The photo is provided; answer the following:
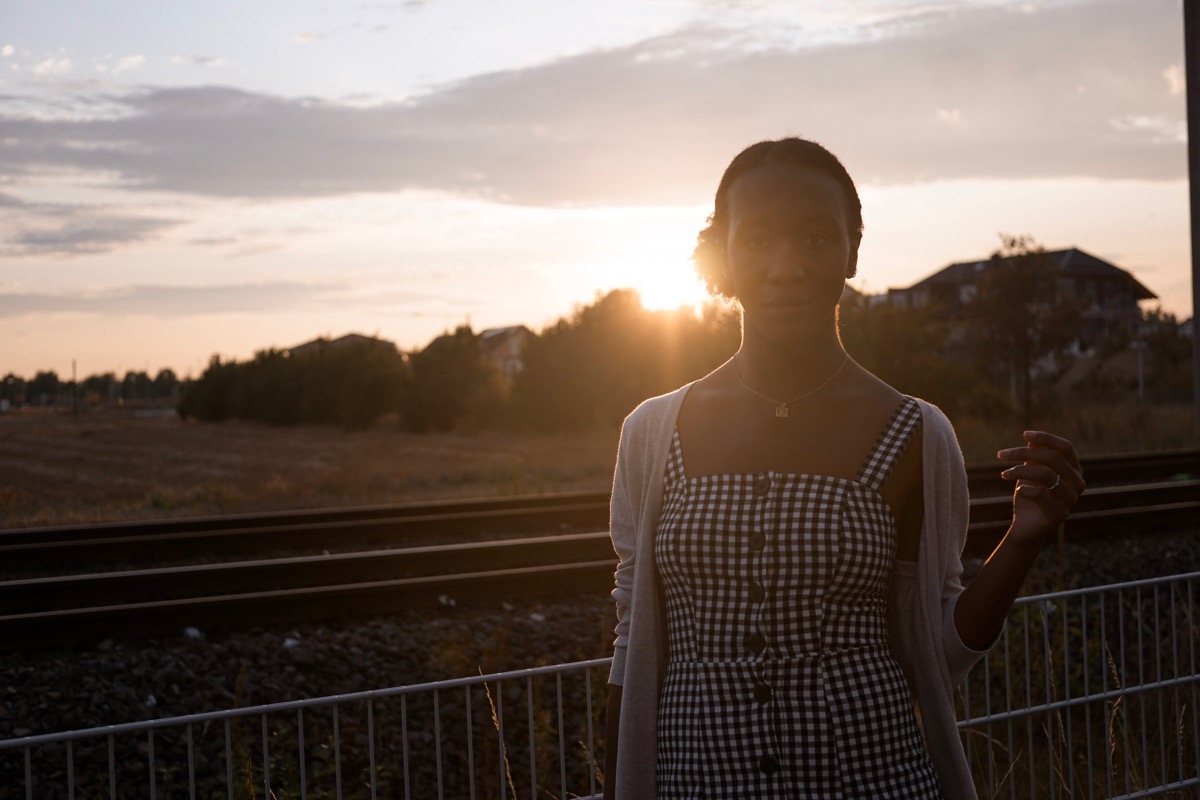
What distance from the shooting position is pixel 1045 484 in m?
2.12

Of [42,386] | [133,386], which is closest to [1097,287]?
[133,386]

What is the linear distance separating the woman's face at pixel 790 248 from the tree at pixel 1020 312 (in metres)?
32.5

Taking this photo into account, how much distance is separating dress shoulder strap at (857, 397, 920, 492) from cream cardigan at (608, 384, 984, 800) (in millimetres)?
31

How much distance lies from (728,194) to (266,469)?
34.6 m

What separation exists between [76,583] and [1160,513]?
1048 cm

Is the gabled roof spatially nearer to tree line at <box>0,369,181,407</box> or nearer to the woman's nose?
tree line at <box>0,369,181,407</box>

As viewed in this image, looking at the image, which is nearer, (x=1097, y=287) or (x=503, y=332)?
(x=1097, y=287)

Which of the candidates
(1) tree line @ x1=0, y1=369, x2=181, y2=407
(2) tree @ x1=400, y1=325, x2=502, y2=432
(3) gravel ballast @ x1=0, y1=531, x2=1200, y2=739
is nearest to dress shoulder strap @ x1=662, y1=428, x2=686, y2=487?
(3) gravel ballast @ x1=0, y1=531, x2=1200, y2=739

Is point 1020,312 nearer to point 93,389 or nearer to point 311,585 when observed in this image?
point 311,585

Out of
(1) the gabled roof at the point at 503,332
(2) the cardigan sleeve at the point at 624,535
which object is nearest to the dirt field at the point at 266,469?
(2) the cardigan sleeve at the point at 624,535

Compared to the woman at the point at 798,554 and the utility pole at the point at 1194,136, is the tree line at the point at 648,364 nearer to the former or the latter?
the utility pole at the point at 1194,136

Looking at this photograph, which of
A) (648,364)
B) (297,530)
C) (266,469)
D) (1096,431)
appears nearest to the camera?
(297,530)

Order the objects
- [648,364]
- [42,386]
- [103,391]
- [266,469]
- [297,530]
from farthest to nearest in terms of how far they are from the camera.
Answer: [103,391]
[42,386]
[648,364]
[266,469]
[297,530]

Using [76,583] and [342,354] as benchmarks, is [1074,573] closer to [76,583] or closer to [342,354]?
[76,583]
